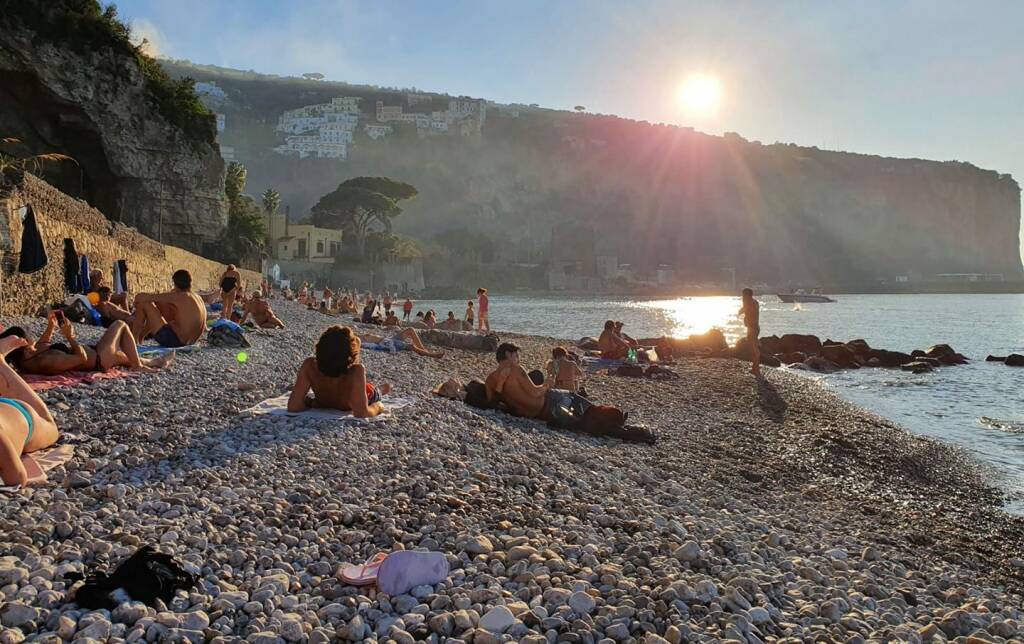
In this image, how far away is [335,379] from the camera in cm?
532

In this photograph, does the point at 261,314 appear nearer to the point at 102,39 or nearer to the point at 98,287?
the point at 98,287

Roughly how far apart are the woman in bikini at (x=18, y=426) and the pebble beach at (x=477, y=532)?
0.15m

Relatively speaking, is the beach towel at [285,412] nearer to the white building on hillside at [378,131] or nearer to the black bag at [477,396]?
the black bag at [477,396]

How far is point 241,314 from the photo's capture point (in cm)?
1341

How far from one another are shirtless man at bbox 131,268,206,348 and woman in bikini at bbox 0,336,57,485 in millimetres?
4586

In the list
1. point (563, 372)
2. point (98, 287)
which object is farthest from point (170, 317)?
point (563, 372)

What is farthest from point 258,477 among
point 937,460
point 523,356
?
point 523,356

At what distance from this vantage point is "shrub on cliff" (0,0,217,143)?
19781 mm

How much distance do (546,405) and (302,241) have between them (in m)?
61.2

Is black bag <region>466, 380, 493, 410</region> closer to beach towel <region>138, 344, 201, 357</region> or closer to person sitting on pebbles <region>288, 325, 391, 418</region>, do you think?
person sitting on pebbles <region>288, 325, 391, 418</region>

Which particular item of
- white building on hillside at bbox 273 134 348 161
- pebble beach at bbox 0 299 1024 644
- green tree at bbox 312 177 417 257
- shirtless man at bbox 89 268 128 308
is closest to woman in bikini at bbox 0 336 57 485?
pebble beach at bbox 0 299 1024 644

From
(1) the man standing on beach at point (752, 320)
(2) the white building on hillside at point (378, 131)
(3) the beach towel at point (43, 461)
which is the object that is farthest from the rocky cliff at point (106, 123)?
(2) the white building on hillside at point (378, 131)

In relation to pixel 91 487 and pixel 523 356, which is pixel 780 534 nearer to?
pixel 91 487

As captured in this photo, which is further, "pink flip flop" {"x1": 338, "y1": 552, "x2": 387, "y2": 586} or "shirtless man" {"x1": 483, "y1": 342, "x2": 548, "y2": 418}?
"shirtless man" {"x1": 483, "y1": 342, "x2": 548, "y2": 418}
